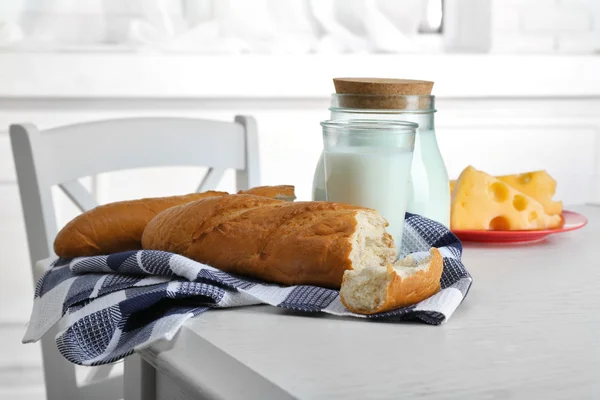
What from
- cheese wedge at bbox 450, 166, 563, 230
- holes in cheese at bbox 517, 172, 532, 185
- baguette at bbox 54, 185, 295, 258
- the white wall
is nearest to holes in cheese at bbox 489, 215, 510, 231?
cheese wedge at bbox 450, 166, 563, 230

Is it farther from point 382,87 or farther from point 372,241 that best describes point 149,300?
point 382,87

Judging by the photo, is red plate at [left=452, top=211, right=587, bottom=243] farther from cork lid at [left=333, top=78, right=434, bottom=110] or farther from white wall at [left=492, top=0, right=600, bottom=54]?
white wall at [left=492, top=0, right=600, bottom=54]

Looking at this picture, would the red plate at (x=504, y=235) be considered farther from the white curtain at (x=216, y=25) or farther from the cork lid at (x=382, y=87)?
the white curtain at (x=216, y=25)

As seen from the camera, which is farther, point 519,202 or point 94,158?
point 94,158

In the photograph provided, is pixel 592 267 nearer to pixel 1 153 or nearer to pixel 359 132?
pixel 359 132

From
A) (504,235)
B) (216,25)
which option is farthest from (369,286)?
(216,25)

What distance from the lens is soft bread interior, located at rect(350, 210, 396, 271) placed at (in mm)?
760

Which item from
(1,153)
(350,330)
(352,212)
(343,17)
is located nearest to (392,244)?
(352,212)

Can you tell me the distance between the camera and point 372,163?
0.85m

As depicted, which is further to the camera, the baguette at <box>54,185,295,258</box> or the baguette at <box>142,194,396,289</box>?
the baguette at <box>54,185,295,258</box>

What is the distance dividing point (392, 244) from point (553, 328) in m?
0.19

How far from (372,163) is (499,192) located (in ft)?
0.96

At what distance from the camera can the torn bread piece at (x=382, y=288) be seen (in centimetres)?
67

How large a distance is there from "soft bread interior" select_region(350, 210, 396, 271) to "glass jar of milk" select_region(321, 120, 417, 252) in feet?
0.21
